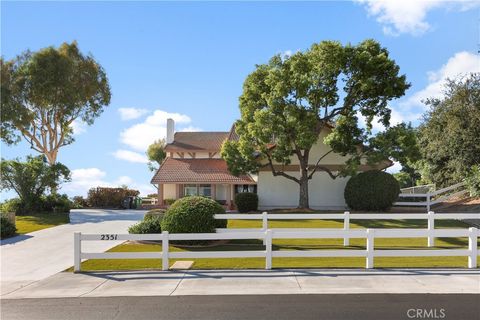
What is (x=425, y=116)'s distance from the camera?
136 feet

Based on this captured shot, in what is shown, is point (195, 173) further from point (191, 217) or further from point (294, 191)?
point (191, 217)

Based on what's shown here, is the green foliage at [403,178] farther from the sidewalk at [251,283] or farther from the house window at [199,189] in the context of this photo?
the sidewalk at [251,283]

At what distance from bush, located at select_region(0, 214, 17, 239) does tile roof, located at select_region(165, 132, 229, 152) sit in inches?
928

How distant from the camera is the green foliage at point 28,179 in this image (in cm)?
3038

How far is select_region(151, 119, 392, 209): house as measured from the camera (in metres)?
34.8

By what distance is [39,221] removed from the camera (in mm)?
26750

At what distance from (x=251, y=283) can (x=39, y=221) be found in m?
20.0

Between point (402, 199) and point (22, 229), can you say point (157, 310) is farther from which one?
point (402, 199)

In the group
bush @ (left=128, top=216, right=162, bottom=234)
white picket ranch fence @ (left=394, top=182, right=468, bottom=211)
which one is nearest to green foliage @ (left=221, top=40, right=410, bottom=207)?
white picket ranch fence @ (left=394, top=182, right=468, bottom=211)

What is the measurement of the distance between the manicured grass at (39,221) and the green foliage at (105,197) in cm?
1139

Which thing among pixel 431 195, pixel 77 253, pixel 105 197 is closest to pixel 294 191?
pixel 431 195

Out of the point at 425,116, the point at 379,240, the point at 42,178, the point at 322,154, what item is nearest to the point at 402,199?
the point at 322,154

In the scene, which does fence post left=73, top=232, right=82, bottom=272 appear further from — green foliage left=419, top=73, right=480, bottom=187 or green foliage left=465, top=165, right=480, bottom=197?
green foliage left=419, top=73, right=480, bottom=187

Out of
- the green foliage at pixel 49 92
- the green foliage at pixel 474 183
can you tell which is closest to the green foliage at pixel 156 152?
the green foliage at pixel 49 92
